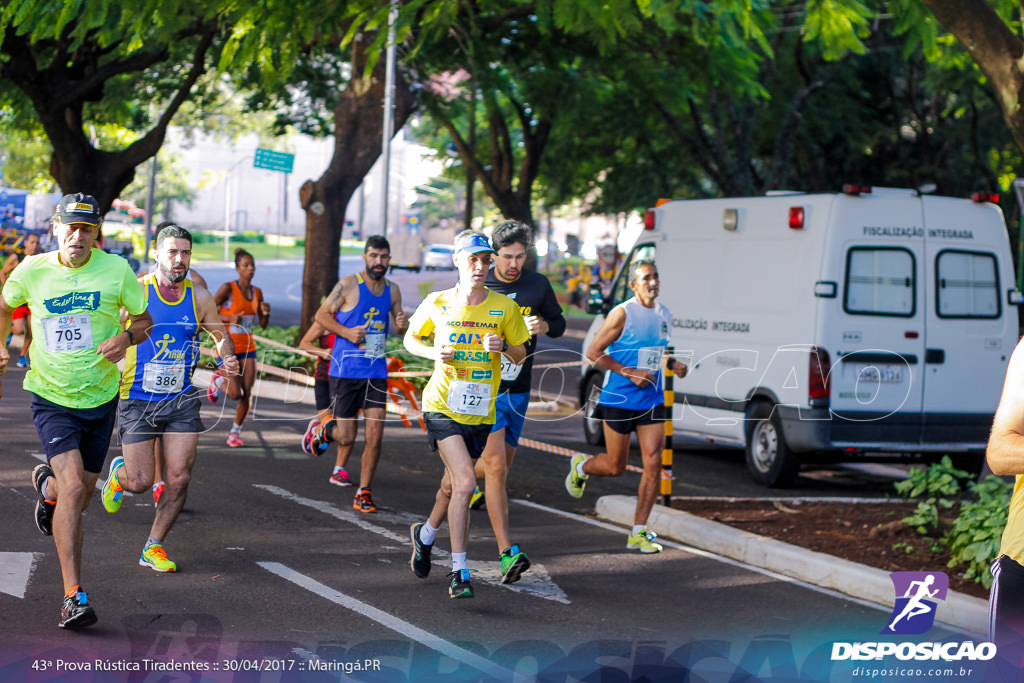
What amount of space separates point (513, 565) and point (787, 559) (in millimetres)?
1955

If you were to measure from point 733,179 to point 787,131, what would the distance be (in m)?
1.40

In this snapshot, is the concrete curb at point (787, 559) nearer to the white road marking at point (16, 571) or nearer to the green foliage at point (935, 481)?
the green foliage at point (935, 481)

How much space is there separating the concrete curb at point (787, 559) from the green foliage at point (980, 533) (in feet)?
0.97

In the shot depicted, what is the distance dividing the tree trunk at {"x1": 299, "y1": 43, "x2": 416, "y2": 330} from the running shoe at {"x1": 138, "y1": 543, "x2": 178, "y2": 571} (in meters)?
Result: 11.4

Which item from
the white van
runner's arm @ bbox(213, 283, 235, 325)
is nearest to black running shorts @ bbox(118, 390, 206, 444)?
runner's arm @ bbox(213, 283, 235, 325)

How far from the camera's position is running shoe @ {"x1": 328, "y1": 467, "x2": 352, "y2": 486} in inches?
387

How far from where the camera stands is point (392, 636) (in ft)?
19.1

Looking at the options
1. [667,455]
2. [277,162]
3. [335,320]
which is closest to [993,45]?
[667,455]

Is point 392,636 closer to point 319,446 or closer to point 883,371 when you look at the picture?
point 319,446

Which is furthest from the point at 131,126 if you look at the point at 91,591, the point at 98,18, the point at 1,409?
the point at 91,591

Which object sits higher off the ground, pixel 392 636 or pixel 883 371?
pixel 883 371

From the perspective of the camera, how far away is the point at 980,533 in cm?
720

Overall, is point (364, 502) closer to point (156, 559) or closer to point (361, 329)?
point (361, 329)

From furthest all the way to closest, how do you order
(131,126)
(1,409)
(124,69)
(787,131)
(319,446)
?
(131,126)
(787,131)
(124,69)
(1,409)
(319,446)
